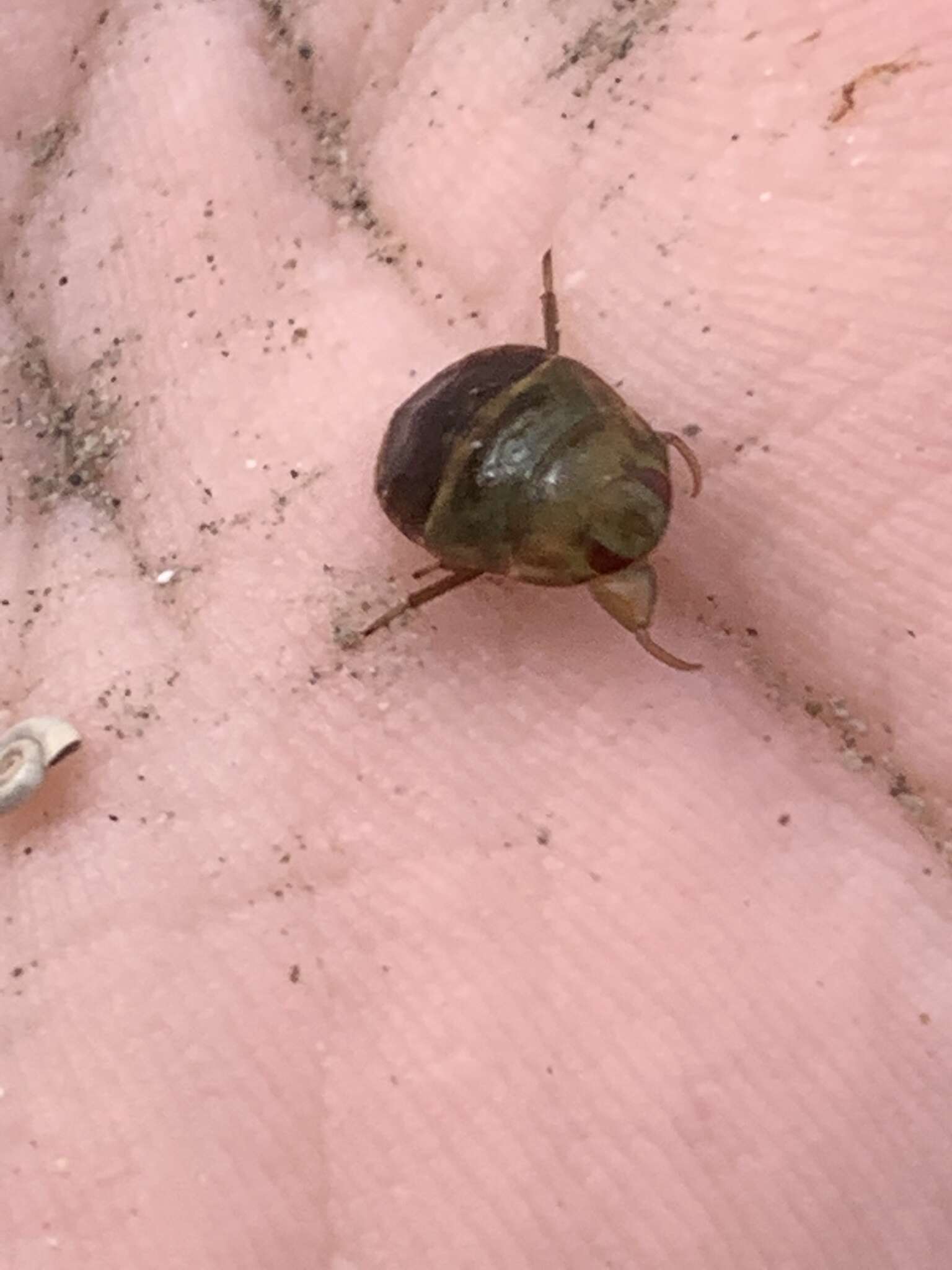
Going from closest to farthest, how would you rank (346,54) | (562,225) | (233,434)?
(562,225)
(233,434)
(346,54)

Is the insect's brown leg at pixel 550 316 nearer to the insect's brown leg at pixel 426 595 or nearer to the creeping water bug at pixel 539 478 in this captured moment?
the creeping water bug at pixel 539 478

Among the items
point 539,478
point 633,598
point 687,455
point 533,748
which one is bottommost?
point 533,748

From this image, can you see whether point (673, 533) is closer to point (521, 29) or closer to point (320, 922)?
point (320, 922)

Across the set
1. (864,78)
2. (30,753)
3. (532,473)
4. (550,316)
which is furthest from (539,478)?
(30,753)

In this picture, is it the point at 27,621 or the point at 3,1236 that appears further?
the point at 27,621

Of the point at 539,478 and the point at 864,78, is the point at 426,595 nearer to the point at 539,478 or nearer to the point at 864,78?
the point at 539,478

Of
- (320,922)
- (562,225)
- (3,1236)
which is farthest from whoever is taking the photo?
(562,225)

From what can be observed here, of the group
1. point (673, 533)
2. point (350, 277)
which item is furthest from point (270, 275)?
point (673, 533)
